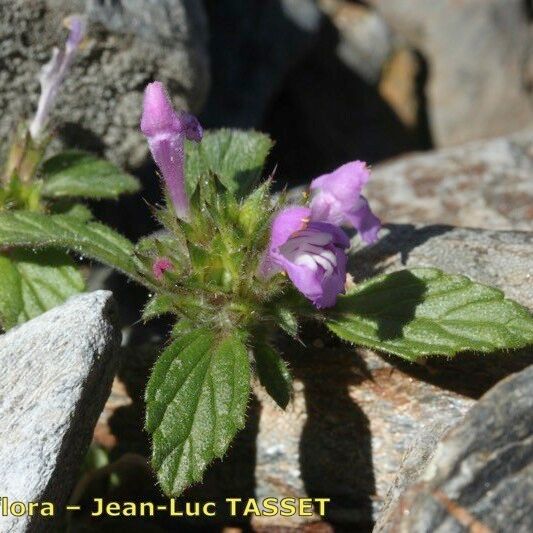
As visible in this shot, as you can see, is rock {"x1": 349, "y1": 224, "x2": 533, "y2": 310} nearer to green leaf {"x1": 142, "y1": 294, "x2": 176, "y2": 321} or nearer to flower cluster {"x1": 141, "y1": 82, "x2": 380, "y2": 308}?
flower cluster {"x1": 141, "y1": 82, "x2": 380, "y2": 308}

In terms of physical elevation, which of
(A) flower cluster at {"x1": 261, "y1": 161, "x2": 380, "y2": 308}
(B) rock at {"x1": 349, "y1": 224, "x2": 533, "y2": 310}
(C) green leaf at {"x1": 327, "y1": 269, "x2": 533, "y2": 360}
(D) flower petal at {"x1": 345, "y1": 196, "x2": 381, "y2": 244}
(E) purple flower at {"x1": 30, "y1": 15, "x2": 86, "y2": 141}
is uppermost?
(E) purple flower at {"x1": 30, "y1": 15, "x2": 86, "y2": 141}

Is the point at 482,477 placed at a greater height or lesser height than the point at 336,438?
greater

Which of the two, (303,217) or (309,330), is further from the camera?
(309,330)

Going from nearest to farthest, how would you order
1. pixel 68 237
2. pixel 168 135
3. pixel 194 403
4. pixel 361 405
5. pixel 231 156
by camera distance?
pixel 194 403 < pixel 168 135 < pixel 68 237 < pixel 361 405 < pixel 231 156

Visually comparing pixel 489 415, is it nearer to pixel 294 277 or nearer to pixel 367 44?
pixel 294 277

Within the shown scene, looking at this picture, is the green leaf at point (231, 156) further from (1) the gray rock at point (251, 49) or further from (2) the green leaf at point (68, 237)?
(1) the gray rock at point (251, 49)

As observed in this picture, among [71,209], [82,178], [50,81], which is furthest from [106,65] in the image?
[71,209]

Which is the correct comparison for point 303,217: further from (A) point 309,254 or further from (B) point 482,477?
(B) point 482,477

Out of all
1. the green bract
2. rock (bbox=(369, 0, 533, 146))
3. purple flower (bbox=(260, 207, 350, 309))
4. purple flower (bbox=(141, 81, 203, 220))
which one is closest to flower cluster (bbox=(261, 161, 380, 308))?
purple flower (bbox=(260, 207, 350, 309))

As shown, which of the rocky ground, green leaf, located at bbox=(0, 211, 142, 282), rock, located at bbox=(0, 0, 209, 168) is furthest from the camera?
rock, located at bbox=(0, 0, 209, 168)
